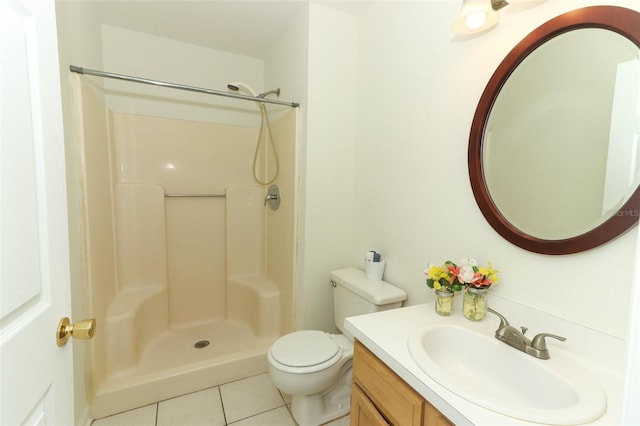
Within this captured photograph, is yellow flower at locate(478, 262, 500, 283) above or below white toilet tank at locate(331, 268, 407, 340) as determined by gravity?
above

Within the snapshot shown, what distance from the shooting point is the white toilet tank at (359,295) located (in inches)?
54.7

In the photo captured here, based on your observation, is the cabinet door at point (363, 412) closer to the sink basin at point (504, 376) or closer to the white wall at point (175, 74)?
the sink basin at point (504, 376)

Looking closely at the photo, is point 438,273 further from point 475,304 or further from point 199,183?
point 199,183

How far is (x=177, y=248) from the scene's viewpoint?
2.33 metres

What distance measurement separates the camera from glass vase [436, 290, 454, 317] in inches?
43.1

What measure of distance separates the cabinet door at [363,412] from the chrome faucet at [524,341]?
466mm

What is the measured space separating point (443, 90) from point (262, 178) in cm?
173

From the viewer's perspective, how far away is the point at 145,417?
152 cm

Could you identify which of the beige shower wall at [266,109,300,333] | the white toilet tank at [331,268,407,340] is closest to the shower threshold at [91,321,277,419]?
the beige shower wall at [266,109,300,333]

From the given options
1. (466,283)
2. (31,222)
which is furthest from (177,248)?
(466,283)

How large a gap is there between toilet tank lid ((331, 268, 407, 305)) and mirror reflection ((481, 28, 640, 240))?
2.11ft

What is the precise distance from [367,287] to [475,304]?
56 cm

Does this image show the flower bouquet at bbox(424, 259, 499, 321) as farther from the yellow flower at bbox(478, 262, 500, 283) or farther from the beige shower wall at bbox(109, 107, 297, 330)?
the beige shower wall at bbox(109, 107, 297, 330)

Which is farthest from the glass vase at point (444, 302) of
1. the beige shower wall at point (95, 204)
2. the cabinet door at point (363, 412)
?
the beige shower wall at point (95, 204)
